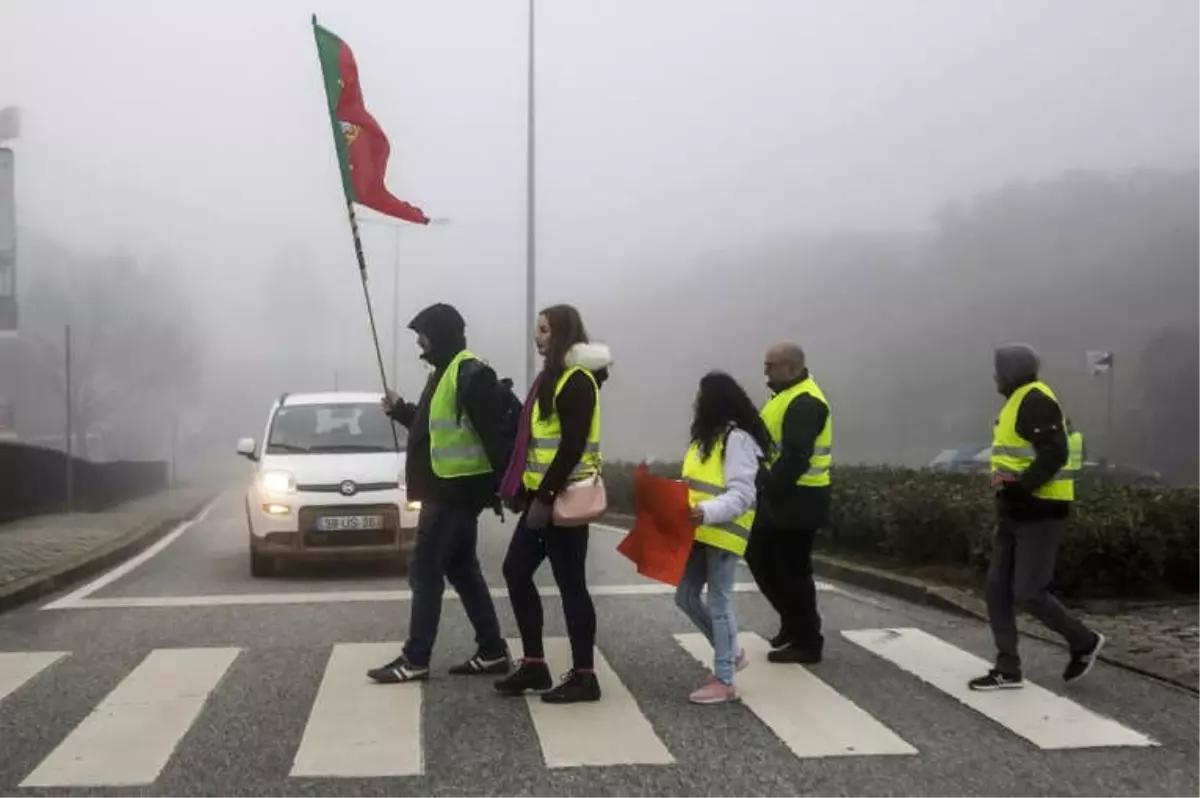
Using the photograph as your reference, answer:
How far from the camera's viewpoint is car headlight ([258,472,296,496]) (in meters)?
12.0

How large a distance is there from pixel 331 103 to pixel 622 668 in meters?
3.78

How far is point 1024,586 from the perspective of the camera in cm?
654

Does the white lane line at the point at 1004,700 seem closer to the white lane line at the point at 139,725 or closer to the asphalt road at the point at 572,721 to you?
the asphalt road at the point at 572,721

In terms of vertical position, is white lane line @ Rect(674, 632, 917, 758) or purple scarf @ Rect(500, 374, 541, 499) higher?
purple scarf @ Rect(500, 374, 541, 499)

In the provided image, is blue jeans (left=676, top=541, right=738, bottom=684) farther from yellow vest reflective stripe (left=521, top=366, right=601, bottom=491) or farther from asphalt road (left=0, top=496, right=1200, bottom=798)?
yellow vest reflective stripe (left=521, top=366, right=601, bottom=491)

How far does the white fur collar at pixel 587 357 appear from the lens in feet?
20.6

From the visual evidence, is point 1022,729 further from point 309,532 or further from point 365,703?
point 309,532

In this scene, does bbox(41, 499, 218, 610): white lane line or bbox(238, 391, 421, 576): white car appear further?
bbox(238, 391, 421, 576): white car

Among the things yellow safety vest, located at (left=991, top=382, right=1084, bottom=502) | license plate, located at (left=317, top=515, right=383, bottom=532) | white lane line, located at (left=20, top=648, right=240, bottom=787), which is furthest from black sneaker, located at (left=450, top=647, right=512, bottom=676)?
license plate, located at (left=317, top=515, right=383, bottom=532)

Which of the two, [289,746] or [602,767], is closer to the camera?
[602,767]

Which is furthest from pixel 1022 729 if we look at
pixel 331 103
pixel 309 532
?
pixel 309 532

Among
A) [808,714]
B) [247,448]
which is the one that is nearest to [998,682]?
[808,714]

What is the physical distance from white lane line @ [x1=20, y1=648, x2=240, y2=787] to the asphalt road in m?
0.02

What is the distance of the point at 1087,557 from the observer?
932cm
